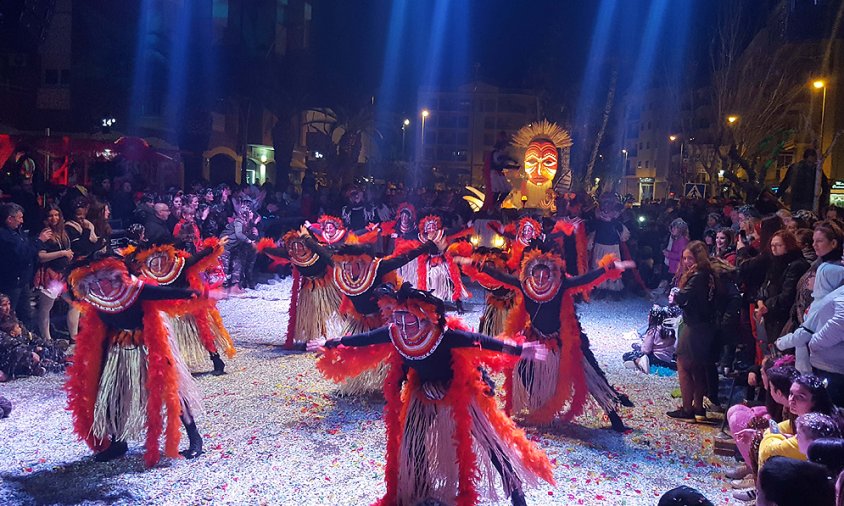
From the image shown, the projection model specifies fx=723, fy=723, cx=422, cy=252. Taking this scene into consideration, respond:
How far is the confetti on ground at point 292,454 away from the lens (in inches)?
193

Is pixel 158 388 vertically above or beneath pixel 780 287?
beneath

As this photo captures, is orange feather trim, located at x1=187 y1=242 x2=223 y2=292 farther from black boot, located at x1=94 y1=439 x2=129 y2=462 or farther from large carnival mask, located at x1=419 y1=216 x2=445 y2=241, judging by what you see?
large carnival mask, located at x1=419 y1=216 x2=445 y2=241

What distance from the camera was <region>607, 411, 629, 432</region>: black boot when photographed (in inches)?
249

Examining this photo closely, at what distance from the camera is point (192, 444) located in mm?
5531

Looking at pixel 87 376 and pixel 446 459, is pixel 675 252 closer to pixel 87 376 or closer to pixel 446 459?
pixel 446 459

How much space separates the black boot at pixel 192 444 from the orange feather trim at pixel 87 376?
22.6 inches

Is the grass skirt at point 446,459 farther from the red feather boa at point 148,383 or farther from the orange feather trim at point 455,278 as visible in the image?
the orange feather trim at point 455,278

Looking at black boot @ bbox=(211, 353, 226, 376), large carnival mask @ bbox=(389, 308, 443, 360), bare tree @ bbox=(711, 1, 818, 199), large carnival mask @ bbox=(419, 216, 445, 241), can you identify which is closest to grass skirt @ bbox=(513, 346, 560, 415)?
large carnival mask @ bbox=(389, 308, 443, 360)

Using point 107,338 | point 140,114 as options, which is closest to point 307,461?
point 107,338

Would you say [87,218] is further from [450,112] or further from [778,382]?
[450,112]

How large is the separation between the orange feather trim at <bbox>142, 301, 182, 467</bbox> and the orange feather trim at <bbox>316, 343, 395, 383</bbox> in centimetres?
135

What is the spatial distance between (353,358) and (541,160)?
9.75 meters

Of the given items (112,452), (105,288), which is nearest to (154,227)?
(105,288)

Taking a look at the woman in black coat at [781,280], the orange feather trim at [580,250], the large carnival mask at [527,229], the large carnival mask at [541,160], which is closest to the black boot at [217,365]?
the large carnival mask at [527,229]
